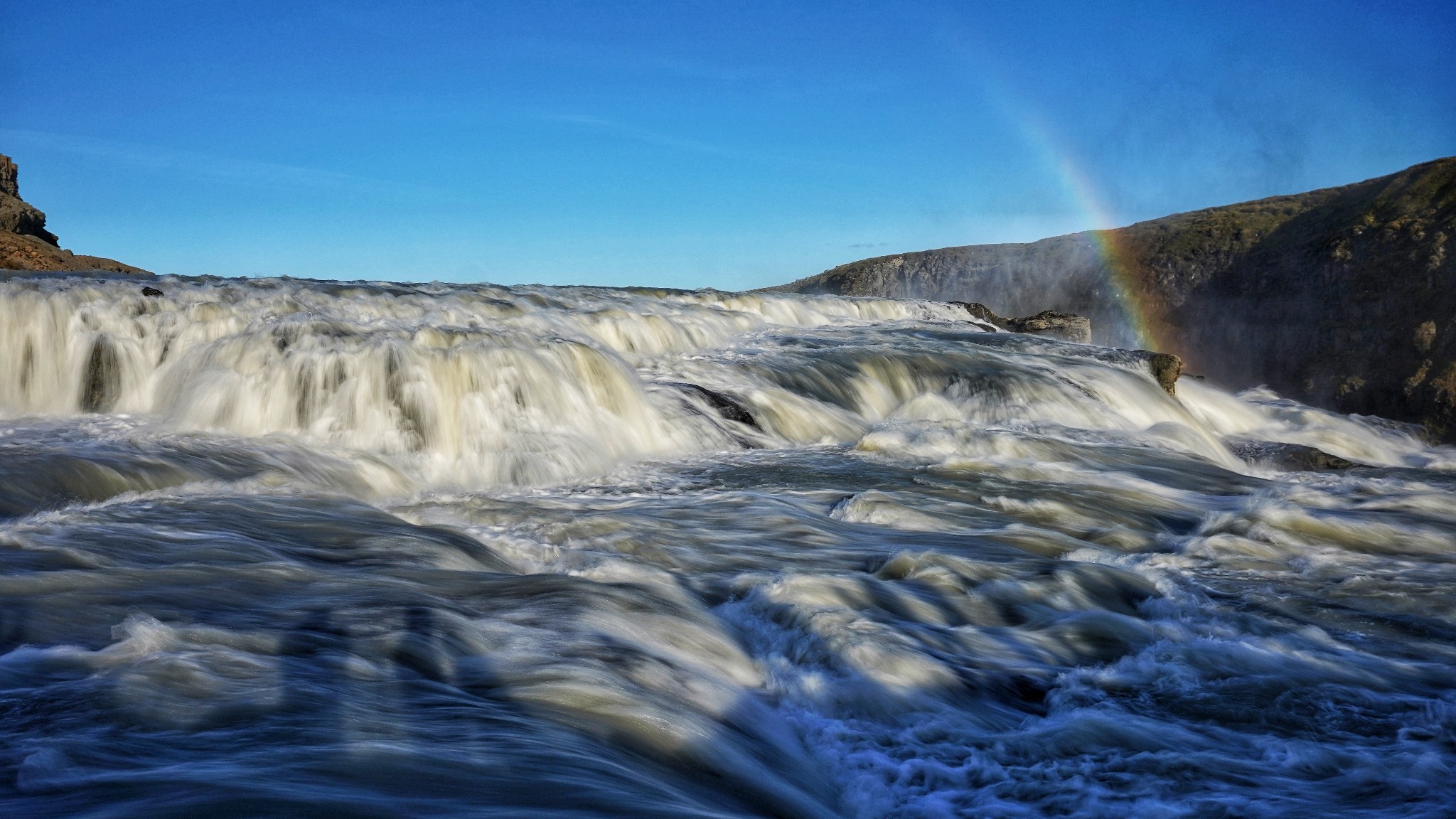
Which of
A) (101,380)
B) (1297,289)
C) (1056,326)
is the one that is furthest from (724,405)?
(1297,289)

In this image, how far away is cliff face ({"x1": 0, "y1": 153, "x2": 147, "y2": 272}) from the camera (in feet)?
65.7

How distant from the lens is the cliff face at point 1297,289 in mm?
19875

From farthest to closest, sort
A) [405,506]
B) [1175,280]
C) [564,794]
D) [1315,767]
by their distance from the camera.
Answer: [1175,280] → [405,506] → [1315,767] → [564,794]

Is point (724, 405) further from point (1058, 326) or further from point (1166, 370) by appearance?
point (1058, 326)

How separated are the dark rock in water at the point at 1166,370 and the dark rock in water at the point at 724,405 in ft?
21.2

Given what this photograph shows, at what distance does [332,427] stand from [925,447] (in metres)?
5.22

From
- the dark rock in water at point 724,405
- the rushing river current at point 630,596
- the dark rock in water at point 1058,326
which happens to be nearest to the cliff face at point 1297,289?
the dark rock in water at point 1058,326

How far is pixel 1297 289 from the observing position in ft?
76.3

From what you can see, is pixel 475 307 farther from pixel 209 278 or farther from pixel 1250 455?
pixel 1250 455

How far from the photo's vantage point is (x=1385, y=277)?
21.2 m

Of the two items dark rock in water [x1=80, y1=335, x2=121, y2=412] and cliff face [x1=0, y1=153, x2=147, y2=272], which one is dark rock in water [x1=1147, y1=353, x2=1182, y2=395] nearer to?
dark rock in water [x1=80, y1=335, x2=121, y2=412]

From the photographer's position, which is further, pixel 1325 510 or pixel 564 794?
pixel 1325 510

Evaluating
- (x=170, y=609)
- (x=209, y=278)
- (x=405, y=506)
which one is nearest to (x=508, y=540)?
(x=405, y=506)

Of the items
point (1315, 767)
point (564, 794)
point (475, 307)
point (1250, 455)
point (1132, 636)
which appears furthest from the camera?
point (475, 307)
